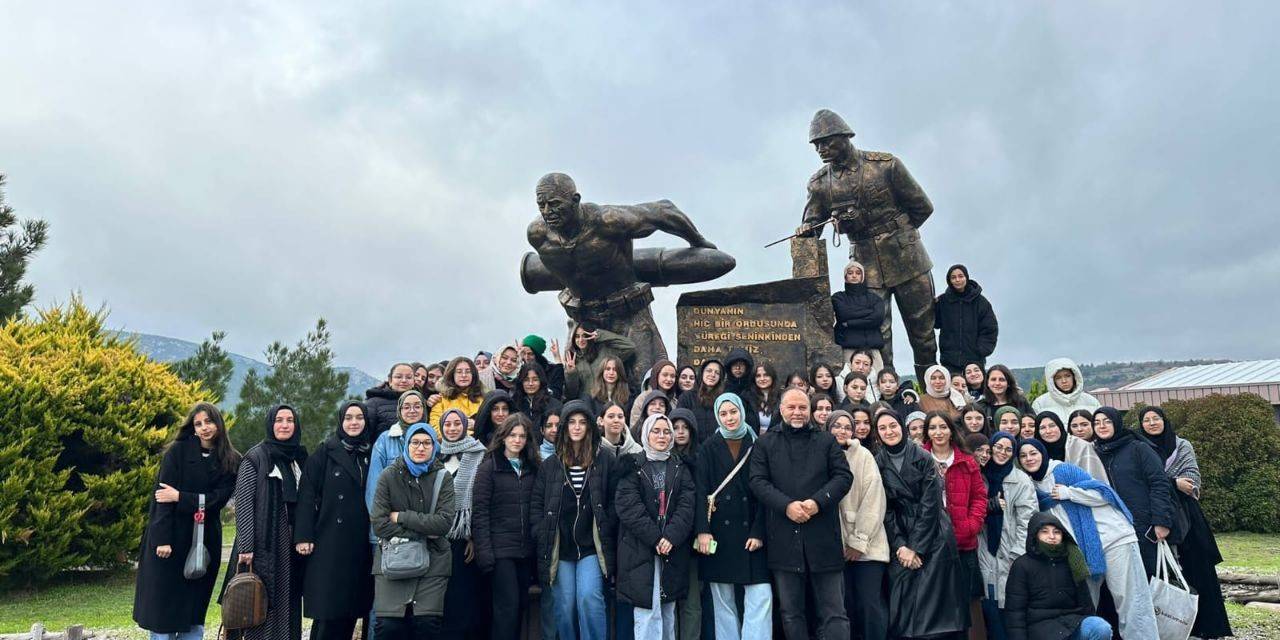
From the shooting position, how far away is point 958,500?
16.5 ft

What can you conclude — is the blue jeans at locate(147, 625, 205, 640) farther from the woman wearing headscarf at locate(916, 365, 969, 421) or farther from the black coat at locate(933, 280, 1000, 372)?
the black coat at locate(933, 280, 1000, 372)

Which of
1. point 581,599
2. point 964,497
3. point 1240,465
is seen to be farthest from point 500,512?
point 1240,465

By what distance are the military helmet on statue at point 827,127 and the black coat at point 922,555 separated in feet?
17.4

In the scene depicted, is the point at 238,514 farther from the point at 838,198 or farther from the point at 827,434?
the point at 838,198

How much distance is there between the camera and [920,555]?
4742 mm

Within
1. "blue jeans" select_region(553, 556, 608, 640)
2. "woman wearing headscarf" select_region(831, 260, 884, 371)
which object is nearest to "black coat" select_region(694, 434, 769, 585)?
"blue jeans" select_region(553, 556, 608, 640)

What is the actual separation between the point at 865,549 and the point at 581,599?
158 cm

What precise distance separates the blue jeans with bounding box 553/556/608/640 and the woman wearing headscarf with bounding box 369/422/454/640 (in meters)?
0.63

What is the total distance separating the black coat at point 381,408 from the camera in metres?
6.12

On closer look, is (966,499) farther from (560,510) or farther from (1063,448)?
(560,510)

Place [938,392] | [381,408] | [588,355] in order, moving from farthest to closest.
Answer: [588,355]
[938,392]
[381,408]

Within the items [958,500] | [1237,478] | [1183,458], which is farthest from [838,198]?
[1237,478]

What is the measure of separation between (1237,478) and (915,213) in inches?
347

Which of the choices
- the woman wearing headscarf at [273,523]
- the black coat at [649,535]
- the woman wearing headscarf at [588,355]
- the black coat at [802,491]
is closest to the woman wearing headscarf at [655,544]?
the black coat at [649,535]
